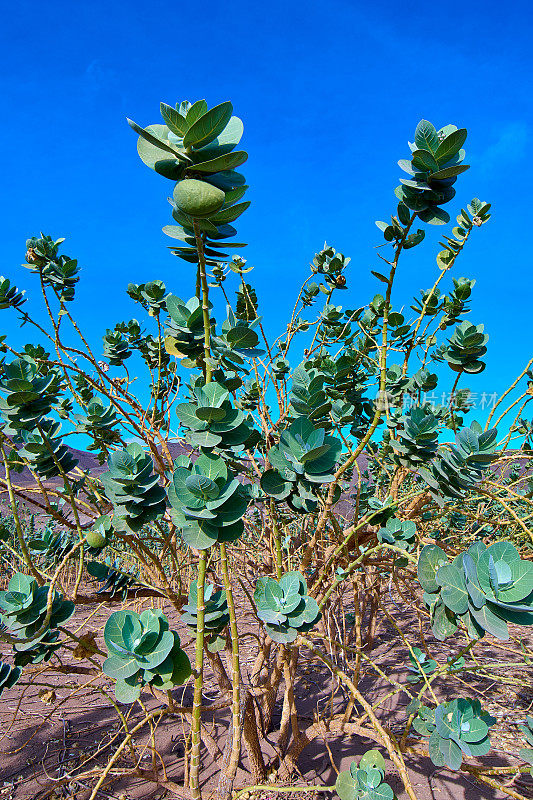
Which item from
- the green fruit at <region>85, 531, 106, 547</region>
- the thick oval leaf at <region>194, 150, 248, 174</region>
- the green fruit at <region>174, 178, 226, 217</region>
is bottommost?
the green fruit at <region>85, 531, 106, 547</region>

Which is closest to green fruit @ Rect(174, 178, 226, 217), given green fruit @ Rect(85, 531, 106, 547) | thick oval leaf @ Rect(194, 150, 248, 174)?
thick oval leaf @ Rect(194, 150, 248, 174)

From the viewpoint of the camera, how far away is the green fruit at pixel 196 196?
3.18 ft

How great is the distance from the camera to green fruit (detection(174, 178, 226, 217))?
3.18 feet

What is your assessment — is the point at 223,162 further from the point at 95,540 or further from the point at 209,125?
the point at 95,540

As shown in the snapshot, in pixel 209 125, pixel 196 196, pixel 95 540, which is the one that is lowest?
pixel 95 540

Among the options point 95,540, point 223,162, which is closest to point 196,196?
point 223,162

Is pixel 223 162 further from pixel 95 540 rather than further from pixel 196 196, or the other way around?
pixel 95 540

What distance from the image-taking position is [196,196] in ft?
3.19

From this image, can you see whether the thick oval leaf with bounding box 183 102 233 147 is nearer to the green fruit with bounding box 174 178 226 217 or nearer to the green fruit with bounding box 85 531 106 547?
the green fruit with bounding box 174 178 226 217

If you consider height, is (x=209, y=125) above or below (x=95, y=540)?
above

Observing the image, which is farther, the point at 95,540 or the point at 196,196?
the point at 95,540

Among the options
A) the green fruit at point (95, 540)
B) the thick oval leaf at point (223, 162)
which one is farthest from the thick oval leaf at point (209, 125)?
the green fruit at point (95, 540)

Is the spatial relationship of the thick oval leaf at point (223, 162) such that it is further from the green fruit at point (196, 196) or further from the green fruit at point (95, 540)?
the green fruit at point (95, 540)

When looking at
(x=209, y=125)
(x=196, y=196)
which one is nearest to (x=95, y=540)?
(x=196, y=196)
